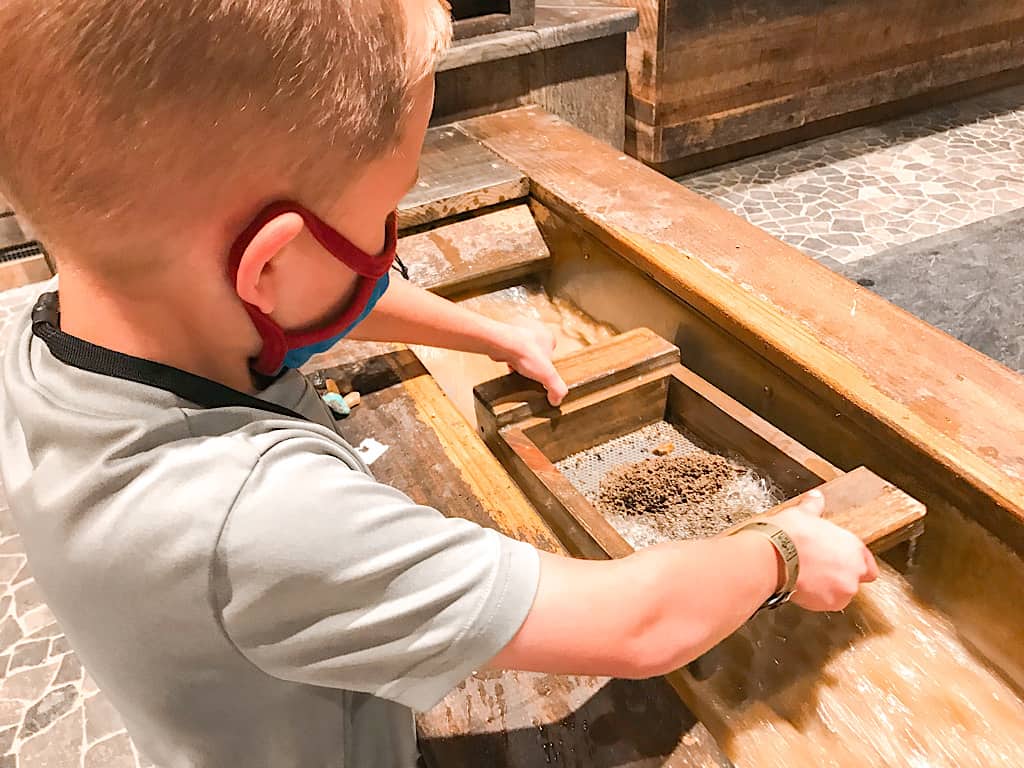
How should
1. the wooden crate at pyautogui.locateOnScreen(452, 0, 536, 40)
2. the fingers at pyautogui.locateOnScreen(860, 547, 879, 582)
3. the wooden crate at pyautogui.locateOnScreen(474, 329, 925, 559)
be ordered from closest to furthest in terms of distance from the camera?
1. the fingers at pyautogui.locateOnScreen(860, 547, 879, 582)
2. the wooden crate at pyautogui.locateOnScreen(474, 329, 925, 559)
3. the wooden crate at pyautogui.locateOnScreen(452, 0, 536, 40)

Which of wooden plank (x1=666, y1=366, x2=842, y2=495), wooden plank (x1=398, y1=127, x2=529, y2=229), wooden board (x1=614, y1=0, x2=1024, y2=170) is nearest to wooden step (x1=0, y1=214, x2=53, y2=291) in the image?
wooden plank (x1=398, y1=127, x2=529, y2=229)

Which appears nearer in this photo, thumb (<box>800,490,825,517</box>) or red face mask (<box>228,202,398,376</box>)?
red face mask (<box>228,202,398,376</box>)

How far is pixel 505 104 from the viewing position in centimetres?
251

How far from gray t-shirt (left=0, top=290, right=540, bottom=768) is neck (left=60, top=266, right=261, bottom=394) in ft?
0.09

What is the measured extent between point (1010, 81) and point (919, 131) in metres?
0.95

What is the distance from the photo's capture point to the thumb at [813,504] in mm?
1114

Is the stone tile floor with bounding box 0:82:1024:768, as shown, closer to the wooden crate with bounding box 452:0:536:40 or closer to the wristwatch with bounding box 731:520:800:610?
the wristwatch with bounding box 731:520:800:610

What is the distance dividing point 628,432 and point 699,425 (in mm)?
134

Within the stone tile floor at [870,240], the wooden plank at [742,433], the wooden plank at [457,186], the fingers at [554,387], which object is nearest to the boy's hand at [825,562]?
the wooden plank at [742,433]

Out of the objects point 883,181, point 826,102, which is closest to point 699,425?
point 883,181

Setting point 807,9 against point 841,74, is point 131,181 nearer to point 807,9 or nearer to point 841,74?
point 807,9

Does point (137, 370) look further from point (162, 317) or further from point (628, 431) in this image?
point (628, 431)

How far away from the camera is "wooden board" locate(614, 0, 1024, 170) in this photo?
3213 mm

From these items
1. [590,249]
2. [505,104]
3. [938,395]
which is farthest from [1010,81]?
[938,395]
